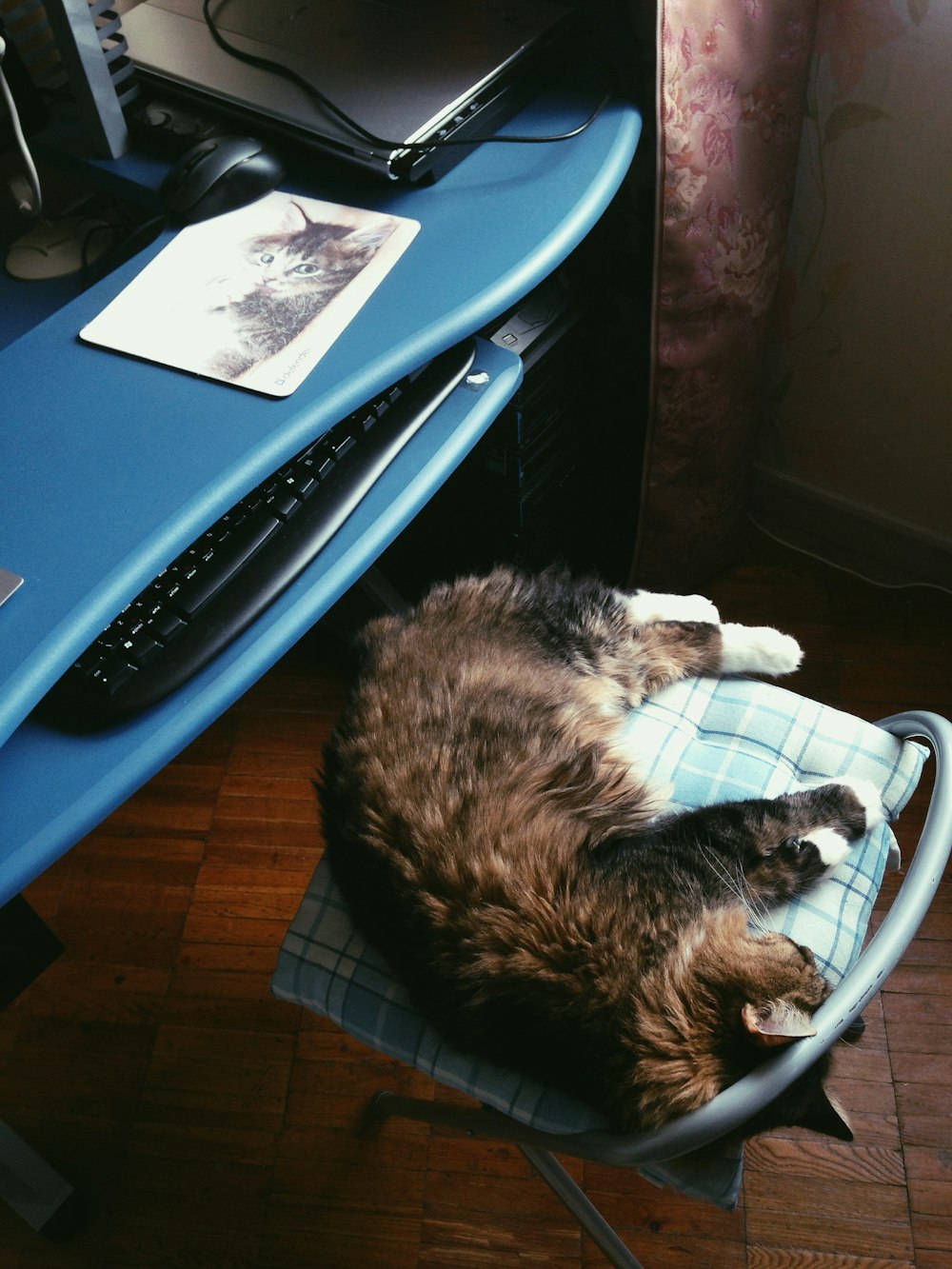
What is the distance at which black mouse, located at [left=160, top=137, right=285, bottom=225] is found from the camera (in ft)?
3.75

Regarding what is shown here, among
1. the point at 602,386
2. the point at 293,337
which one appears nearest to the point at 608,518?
the point at 602,386

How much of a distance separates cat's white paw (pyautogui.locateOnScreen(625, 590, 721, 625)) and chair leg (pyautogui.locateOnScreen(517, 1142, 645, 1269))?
0.60 m

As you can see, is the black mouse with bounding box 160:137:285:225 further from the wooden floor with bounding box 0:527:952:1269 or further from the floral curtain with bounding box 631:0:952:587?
the wooden floor with bounding box 0:527:952:1269

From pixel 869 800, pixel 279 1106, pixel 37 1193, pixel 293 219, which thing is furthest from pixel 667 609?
pixel 37 1193

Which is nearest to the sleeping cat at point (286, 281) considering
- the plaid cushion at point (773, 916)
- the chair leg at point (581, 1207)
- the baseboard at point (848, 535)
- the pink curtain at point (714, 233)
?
the pink curtain at point (714, 233)

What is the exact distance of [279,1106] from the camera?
1.46m

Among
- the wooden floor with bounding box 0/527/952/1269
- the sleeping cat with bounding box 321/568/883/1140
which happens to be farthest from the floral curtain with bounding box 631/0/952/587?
the sleeping cat with bounding box 321/568/883/1140

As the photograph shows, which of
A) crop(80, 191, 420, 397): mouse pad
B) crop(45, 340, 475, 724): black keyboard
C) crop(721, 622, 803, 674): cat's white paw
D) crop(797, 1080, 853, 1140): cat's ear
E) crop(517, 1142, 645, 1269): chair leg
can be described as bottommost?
crop(517, 1142, 645, 1269): chair leg

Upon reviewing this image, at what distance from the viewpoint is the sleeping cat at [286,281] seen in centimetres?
104

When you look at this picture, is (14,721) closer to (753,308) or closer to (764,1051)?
(764,1051)

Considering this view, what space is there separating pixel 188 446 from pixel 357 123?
1.50 ft

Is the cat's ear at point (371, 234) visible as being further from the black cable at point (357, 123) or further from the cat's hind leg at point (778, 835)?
the cat's hind leg at point (778, 835)

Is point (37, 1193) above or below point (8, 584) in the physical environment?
below

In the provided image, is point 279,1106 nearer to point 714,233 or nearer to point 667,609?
point 667,609
